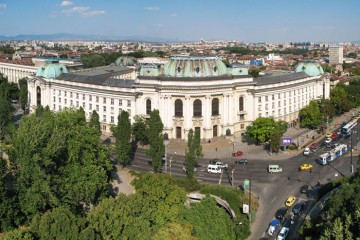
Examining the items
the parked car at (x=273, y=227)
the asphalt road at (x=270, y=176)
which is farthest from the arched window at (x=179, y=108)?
the parked car at (x=273, y=227)

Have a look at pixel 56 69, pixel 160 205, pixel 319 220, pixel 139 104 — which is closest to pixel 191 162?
pixel 160 205

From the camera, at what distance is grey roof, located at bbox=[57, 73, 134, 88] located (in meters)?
96.2

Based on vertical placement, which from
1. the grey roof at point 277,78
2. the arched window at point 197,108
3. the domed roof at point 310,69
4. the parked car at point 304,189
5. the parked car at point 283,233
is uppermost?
the domed roof at point 310,69

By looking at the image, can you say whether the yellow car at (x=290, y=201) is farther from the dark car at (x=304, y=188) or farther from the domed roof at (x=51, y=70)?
the domed roof at (x=51, y=70)

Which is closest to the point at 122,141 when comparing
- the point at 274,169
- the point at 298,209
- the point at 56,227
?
the point at 274,169

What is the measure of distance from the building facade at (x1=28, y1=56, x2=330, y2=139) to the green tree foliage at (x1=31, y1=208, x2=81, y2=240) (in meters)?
53.8

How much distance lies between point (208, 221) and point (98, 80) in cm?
6332

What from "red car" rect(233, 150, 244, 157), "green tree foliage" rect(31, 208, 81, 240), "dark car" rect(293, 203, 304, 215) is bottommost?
"dark car" rect(293, 203, 304, 215)

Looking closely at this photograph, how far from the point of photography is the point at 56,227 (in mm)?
35812

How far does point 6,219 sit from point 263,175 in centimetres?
3785

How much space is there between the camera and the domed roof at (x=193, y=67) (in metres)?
90.0

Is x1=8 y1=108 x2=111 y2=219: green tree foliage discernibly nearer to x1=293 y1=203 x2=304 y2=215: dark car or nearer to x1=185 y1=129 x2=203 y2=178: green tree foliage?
x1=185 y1=129 x2=203 y2=178: green tree foliage

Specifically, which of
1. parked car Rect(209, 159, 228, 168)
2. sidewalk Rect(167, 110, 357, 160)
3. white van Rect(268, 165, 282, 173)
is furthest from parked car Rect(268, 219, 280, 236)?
sidewalk Rect(167, 110, 357, 160)

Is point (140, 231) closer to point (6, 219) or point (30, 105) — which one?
point (6, 219)
